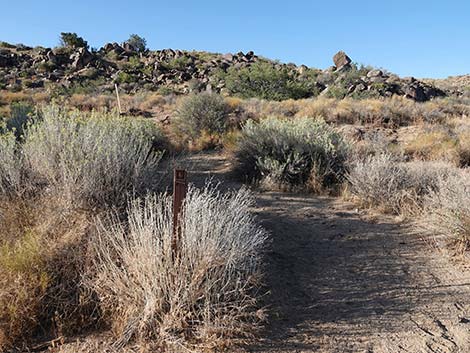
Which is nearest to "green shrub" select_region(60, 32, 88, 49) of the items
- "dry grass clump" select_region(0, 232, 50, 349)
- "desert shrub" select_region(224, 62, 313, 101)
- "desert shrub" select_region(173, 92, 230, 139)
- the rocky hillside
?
the rocky hillside

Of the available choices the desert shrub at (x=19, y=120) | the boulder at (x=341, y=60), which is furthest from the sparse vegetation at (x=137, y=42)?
the desert shrub at (x=19, y=120)

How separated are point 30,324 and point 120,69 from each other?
33.7 m

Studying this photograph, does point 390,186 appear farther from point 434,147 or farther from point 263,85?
point 263,85

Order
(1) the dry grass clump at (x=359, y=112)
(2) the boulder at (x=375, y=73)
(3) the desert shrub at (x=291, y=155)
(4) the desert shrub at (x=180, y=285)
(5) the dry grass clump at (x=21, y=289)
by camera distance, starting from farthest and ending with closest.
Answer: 1. (2) the boulder at (x=375, y=73)
2. (1) the dry grass clump at (x=359, y=112)
3. (3) the desert shrub at (x=291, y=155)
4. (5) the dry grass clump at (x=21, y=289)
5. (4) the desert shrub at (x=180, y=285)

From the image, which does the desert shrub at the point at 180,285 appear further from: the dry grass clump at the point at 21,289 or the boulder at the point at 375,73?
the boulder at the point at 375,73

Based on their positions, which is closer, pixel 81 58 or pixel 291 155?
pixel 291 155

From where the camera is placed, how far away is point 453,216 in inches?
197

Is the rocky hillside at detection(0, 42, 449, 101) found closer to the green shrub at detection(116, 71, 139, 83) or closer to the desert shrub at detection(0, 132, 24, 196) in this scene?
the green shrub at detection(116, 71, 139, 83)

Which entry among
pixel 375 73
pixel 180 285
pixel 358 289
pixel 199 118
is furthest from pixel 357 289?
pixel 375 73

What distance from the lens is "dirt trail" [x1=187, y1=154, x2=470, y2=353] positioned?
315 centimetres

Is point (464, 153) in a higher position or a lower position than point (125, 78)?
lower

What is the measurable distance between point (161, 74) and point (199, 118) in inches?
869

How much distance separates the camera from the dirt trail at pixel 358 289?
315 centimetres

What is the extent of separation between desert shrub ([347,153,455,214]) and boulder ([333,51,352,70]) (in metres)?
30.8
